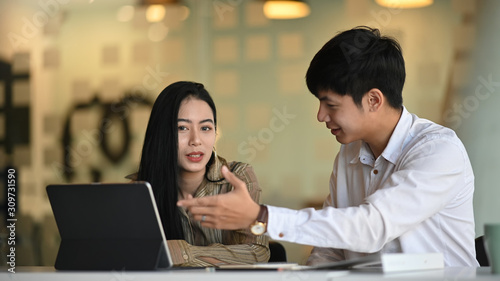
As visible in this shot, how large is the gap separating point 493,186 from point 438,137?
2.36 meters

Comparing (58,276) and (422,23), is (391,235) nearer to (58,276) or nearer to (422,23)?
(58,276)

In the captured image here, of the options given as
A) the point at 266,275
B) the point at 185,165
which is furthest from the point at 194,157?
the point at 266,275

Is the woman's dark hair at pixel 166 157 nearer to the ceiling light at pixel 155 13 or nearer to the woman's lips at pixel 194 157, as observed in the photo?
the woman's lips at pixel 194 157

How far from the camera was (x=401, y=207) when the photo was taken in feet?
4.94

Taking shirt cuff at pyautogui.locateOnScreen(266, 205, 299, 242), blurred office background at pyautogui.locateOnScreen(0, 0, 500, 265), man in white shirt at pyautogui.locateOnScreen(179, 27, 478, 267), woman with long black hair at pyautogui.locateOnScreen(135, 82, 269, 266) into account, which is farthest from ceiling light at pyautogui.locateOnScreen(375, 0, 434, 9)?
shirt cuff at pyautogui.locateOnScreen(266, 205, 299, 242)

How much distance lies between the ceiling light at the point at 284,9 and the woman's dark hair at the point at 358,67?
7.73 feet

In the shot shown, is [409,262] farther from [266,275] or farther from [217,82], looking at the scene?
[217,82]

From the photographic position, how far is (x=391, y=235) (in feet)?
4.91

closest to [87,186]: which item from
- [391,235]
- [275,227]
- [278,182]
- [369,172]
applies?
[275,227]

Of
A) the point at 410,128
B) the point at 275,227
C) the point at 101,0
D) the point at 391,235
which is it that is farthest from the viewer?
the point at 101,0

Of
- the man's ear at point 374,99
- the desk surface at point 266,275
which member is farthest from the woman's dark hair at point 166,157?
the desk surface at point 266,275

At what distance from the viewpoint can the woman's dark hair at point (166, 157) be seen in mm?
2156

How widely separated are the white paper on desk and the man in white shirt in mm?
163

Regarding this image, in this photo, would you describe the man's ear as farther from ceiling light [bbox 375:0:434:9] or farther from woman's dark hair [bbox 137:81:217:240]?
ceiling light [bbox 375:0:434:9]
